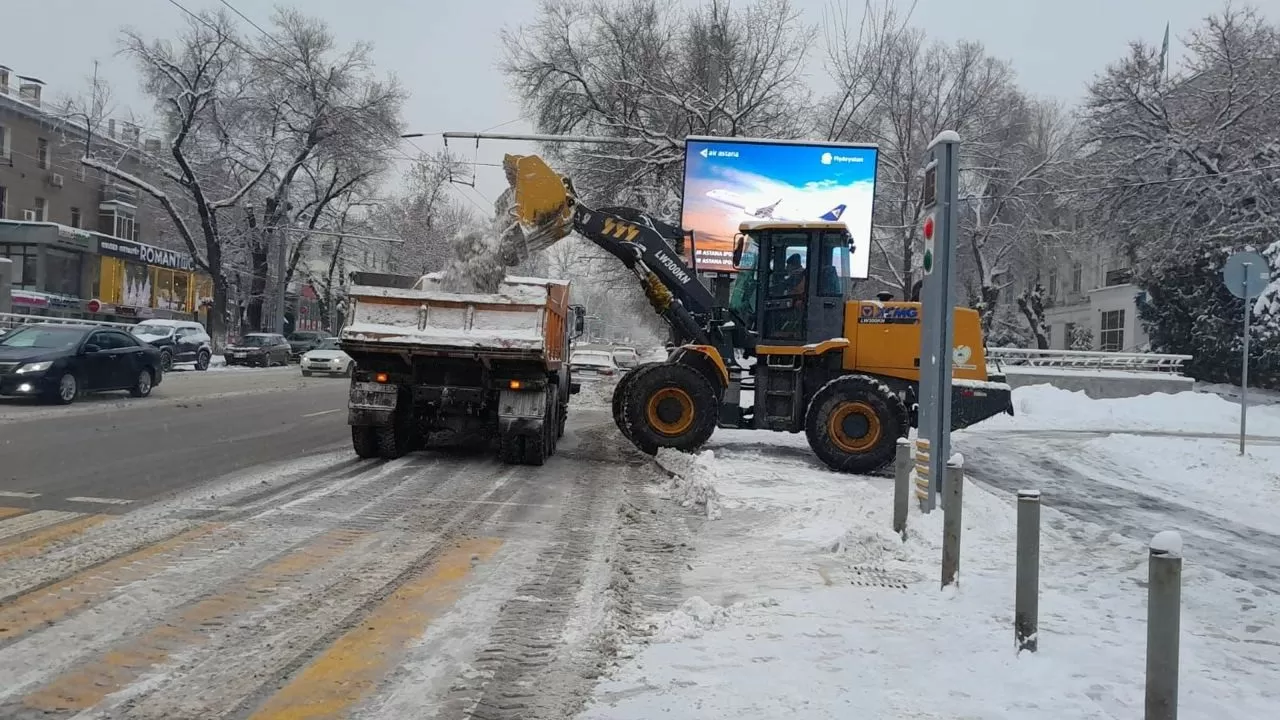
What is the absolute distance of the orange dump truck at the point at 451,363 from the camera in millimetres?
10734

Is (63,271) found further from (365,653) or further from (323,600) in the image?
(365,653)

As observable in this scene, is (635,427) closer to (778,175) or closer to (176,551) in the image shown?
(176,551)

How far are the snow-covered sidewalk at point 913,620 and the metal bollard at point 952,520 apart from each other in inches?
5.4

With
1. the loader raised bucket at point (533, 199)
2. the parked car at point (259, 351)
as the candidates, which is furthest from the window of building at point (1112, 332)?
the parked car at point (259, 351)

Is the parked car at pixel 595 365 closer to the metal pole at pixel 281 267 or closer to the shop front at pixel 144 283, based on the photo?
the metal pole at pixel 281 267

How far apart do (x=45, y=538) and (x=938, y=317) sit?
7142mm

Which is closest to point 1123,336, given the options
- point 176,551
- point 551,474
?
point 551,474

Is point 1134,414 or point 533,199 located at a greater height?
point 533,199

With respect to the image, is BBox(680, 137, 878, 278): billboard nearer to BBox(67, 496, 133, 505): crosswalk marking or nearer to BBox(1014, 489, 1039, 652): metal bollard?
BBox(67, 496, 133, 505): crosswalk marking

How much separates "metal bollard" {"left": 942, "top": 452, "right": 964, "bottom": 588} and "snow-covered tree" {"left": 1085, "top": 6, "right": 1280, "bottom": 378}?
20190mm

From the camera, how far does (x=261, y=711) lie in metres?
4.04

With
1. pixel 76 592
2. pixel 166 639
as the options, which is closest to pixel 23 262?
pixel 76 592

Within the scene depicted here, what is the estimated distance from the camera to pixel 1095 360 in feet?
86.9

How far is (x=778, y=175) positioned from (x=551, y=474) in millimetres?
13160
